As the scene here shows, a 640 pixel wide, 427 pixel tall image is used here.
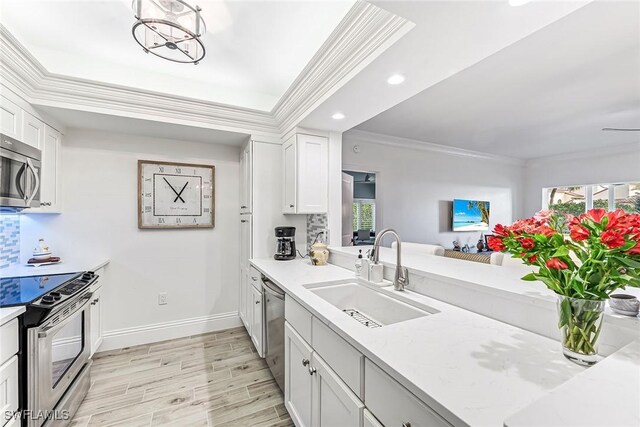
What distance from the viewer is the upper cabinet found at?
2.63 m

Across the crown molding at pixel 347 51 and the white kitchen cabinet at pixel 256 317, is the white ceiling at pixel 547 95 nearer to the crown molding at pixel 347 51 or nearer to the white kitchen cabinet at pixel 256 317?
the crown molding at pixel 347 51

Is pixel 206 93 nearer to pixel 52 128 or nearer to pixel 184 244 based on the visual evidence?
pixel 52 128

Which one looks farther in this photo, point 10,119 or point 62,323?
point 10,119

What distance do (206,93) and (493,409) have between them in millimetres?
3072

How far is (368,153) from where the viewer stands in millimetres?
4168

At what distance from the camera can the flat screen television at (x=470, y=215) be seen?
4.97 meters

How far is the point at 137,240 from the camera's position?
2855 mm

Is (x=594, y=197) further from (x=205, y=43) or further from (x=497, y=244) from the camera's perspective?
(x=205, y=43)

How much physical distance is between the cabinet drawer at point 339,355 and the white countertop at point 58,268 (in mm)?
2111

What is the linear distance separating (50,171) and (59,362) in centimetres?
160

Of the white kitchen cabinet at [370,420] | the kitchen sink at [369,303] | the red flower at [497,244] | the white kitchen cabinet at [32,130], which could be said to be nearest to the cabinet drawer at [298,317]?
the kitchen sink at [369,303]

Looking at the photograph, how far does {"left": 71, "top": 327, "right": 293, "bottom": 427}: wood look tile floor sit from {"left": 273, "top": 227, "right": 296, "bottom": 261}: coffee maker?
960mm

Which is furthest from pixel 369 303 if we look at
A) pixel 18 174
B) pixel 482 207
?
pixel 482 207

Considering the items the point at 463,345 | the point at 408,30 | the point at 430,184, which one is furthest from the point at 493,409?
the point at 430,184
